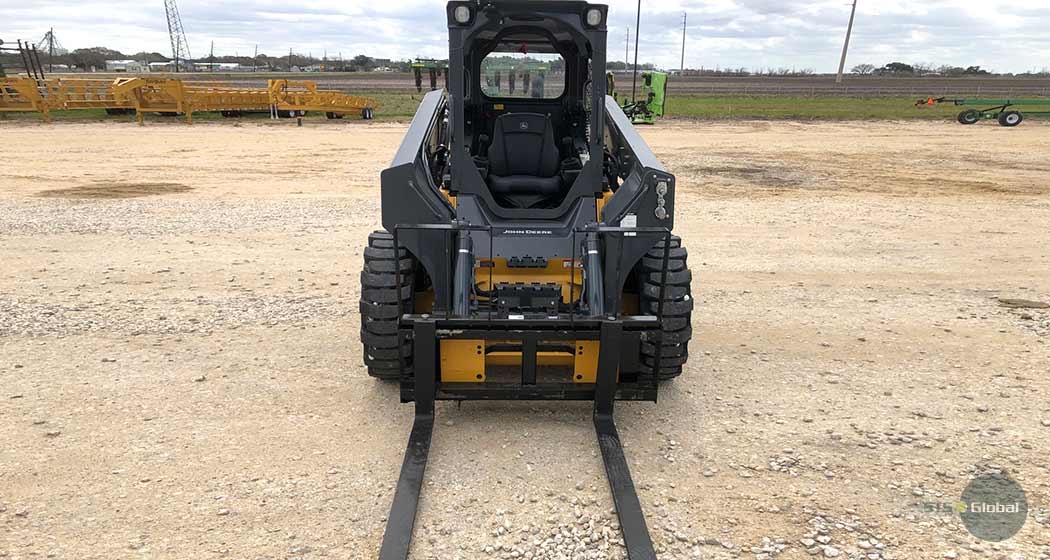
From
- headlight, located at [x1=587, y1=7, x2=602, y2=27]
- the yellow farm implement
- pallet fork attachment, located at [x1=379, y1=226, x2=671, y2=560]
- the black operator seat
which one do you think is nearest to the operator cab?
the black operator seat

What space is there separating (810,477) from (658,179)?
75.8 inches

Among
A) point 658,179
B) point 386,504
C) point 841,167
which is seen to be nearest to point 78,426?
point 386,504

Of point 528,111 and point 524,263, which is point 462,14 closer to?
point 528,111

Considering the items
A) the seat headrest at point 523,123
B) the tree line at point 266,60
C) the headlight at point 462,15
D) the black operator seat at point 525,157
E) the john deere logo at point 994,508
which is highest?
the tree line at point 266,60

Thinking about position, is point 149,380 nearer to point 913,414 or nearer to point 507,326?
point 507,326

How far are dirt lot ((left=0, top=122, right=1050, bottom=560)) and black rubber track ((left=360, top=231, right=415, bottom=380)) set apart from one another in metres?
0.31

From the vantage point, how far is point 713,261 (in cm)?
812

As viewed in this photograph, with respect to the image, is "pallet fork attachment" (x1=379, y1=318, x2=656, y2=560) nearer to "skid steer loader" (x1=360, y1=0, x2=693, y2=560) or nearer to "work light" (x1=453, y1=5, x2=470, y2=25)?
"skid steer loader" (x1=360, y1=0, x2=693, y2=560)

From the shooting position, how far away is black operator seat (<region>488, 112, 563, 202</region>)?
18.0 ft

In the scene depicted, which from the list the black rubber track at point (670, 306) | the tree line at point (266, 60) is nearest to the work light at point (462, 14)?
the black rubber track at point (670, 306)

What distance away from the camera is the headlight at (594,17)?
4.71 m

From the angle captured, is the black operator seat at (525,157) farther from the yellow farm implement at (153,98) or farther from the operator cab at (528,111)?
the yellow farm implement at (153,98)

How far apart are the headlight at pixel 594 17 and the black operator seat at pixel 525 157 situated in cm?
97

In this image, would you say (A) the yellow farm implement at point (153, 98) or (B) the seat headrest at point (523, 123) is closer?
(B) the seat headrest at point (523, 123)
